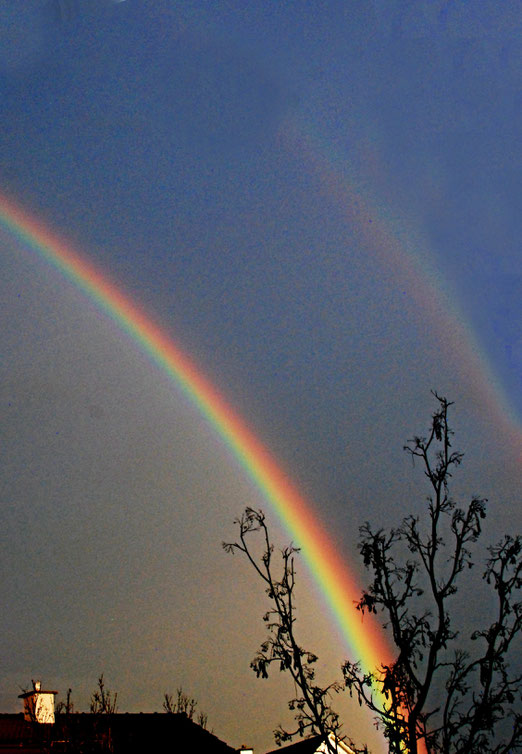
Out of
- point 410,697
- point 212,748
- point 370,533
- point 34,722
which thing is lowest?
point 410,697

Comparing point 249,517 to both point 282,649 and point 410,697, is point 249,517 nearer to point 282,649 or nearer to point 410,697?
point 282,649

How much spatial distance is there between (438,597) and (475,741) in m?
1.55

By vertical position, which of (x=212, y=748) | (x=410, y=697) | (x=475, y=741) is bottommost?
(x=475, y=741)

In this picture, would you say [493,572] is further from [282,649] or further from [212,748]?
[212,748]

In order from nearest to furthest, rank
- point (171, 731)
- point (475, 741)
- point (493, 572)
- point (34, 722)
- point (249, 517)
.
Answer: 1. point (475, 741)
2. point (493, 572)
3. point (249, 517)
4. point (34, 722)
5. point (171, 731)

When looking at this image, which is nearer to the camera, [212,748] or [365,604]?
[365,604]

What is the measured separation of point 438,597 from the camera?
1017 centimetres

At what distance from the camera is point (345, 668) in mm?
10312

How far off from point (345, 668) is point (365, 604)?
77 cm

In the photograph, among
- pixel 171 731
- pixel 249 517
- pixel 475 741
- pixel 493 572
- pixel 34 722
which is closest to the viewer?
pixel 475 741

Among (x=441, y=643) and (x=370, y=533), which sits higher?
(x=370, y=533)

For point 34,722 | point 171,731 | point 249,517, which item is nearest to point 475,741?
point 249,517

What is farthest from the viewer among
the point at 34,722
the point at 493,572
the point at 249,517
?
the point at 34,722

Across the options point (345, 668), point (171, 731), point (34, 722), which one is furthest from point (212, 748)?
point (345, 668)
